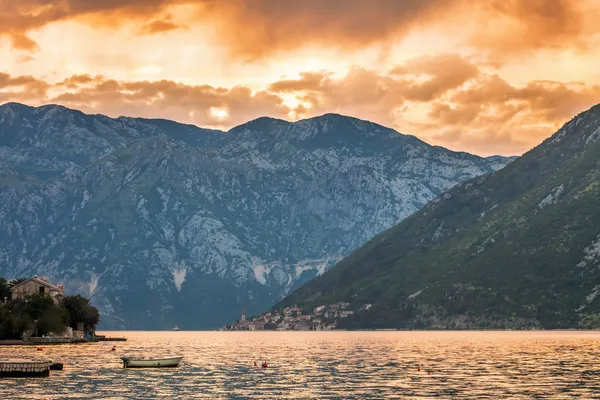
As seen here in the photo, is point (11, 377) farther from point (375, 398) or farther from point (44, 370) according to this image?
point (375, 398)

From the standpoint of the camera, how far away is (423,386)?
152 meters

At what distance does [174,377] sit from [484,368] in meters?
60.9

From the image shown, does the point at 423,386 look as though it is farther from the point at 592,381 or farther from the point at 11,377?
the point at 11,377

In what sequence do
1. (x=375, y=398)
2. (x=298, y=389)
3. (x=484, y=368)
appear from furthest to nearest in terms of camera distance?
(x=484, y=368) < (x=298, y=389) < (x=375, y=398)

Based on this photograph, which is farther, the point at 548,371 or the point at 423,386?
the point at 548,371

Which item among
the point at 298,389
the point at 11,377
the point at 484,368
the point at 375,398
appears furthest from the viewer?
the point at 484,368

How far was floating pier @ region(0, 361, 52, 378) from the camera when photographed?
551ft

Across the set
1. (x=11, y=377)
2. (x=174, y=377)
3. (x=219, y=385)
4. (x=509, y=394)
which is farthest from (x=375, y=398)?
(x=11, y=377)

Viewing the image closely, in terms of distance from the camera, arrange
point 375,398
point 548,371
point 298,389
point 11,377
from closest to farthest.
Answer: point 375,398 < point 298,389 < point 11,377 < point 548,371

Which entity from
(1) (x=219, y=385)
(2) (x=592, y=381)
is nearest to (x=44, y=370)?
(1) (x=219, y=385)

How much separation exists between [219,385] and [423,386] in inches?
1303

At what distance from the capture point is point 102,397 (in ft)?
452

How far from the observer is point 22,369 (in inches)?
6654

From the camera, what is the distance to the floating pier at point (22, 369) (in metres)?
168
